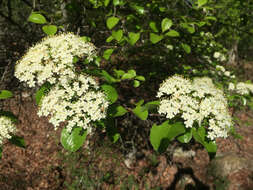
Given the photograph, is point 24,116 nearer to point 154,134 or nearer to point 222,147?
point 154,134

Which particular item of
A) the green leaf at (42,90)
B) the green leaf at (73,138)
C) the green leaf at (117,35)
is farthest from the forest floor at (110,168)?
the green leaf at (117,35)

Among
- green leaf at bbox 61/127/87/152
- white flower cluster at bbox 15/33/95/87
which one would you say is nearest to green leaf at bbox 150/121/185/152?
green leaf at bbox 61/127/87/152

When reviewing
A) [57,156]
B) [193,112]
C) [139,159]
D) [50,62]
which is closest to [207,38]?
[193,112]

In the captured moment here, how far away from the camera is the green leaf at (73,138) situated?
1425mm

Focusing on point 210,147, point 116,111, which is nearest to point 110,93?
point 116,111

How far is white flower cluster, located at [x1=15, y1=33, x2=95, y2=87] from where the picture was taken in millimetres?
1524

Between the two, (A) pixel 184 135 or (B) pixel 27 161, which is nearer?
(A) pixel 184 135

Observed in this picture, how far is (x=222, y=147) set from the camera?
5.45m

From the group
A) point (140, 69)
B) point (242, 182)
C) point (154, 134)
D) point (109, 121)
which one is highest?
point (154, 134)

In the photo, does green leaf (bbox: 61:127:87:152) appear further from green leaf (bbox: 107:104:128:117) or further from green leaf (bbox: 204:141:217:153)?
green leaf (bbox: 204:141:217:153)

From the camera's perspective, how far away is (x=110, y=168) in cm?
446

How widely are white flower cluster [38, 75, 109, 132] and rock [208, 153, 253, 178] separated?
13.3 feet

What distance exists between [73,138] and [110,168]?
131 inches

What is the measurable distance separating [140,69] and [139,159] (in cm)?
319
